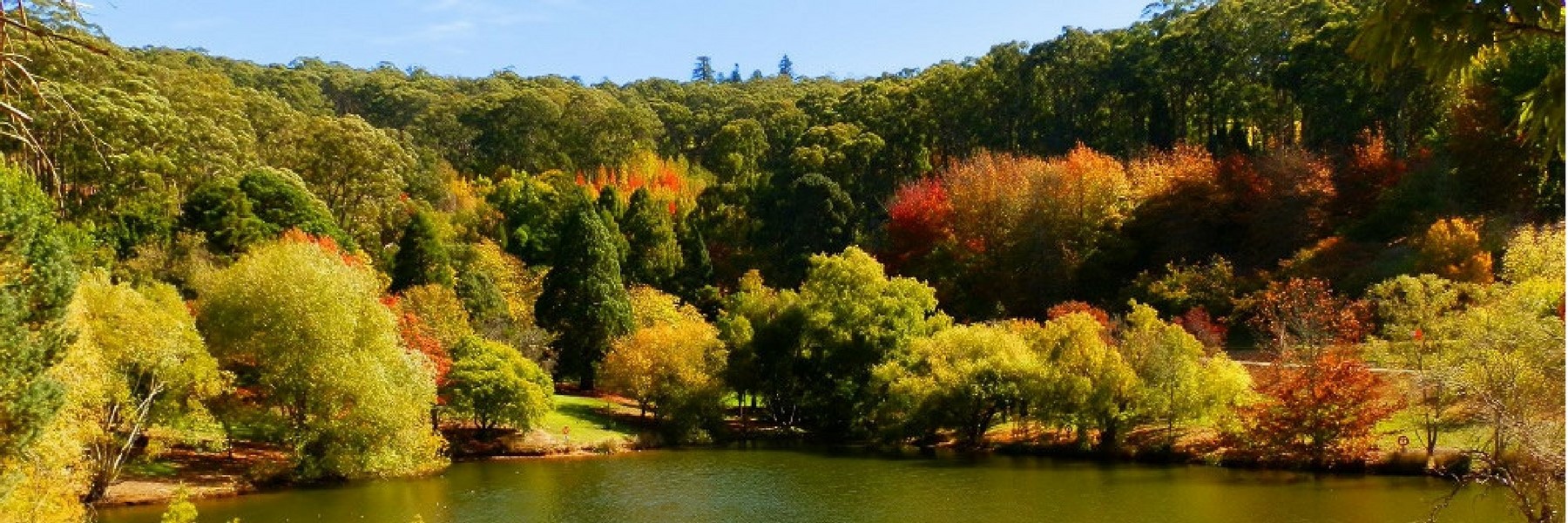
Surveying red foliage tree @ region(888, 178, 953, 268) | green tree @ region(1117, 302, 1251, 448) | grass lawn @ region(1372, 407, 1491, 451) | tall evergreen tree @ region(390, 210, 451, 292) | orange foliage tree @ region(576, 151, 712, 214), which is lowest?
grass lawn @ region(1372, 407, 1491, 451)

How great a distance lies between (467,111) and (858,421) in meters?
42.7

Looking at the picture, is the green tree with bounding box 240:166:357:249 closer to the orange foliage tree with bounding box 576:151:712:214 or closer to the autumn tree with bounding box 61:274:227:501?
the autumn tree with bounding box 61:274:227:501

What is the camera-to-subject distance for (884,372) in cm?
3238

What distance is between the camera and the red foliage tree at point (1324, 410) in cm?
2394

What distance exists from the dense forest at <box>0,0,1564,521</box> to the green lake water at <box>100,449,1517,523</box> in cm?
168

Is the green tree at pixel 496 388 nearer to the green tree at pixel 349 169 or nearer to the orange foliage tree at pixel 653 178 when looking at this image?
the green tree at pixel 349 169

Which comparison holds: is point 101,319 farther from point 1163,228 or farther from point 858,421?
point 1163,228

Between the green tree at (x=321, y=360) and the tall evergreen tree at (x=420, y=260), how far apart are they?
9.97m

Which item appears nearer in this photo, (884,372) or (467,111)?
(884,372)

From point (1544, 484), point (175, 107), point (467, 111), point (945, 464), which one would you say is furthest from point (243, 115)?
point (1544, 484)

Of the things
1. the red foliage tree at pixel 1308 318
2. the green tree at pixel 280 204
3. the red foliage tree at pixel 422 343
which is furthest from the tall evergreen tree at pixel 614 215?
the red foliage tree at pixel 1308 318

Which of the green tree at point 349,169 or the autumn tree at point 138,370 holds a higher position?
the green tree at point 349,169

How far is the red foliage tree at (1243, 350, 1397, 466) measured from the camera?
23938 mm

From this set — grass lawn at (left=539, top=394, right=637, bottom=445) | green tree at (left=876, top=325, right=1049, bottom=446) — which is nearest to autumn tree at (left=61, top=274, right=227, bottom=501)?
grass lawn at (left=539, top=394, right=637, bottom=445)
